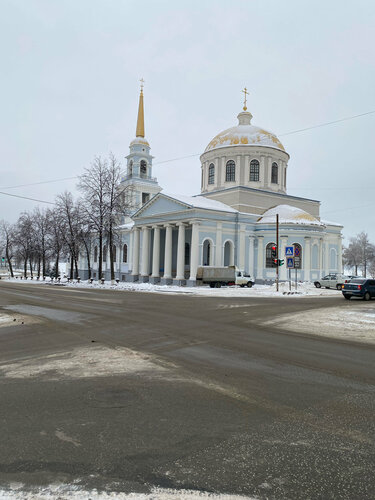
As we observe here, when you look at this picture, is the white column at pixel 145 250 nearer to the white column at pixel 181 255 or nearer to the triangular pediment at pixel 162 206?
the triangular pediment at pixel 162 206

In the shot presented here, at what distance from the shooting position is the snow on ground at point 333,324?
11586 mm

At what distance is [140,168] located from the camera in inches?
2501

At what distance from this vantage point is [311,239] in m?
45.0

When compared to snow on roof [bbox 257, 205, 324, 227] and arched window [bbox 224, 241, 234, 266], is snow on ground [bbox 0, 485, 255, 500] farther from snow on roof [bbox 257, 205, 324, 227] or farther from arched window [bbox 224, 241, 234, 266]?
arched window [bbox 224, 241, 234, 266]

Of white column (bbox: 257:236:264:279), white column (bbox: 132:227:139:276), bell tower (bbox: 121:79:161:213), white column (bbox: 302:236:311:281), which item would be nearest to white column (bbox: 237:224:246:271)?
white column (bbox: 257:236:264:279)

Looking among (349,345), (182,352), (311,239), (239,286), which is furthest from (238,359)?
(311,239)

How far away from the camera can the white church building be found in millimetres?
44594

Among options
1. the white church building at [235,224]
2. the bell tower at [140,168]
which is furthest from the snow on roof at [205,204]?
the bell tower at [140,168]

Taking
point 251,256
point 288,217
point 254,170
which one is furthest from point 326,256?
point 254,170

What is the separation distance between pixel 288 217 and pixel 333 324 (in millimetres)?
33994

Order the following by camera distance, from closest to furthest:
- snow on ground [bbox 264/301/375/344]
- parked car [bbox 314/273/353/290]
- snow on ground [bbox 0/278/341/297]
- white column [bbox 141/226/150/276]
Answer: snow on ground [bbox 264/301/375/344]
snow on ground [bbox 0/278/341/297]
parked car [bbox 314/273/353/290]
white column [bbox 141/226/150/276]

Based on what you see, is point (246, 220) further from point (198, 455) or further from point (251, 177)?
point (198, 455)

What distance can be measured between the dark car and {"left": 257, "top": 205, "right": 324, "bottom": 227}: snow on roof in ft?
58.3

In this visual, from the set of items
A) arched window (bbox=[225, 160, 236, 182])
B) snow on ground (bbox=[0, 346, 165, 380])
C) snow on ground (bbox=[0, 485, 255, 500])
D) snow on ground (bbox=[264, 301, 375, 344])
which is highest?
arched window (bbox=[225, 160, 236, 182])
